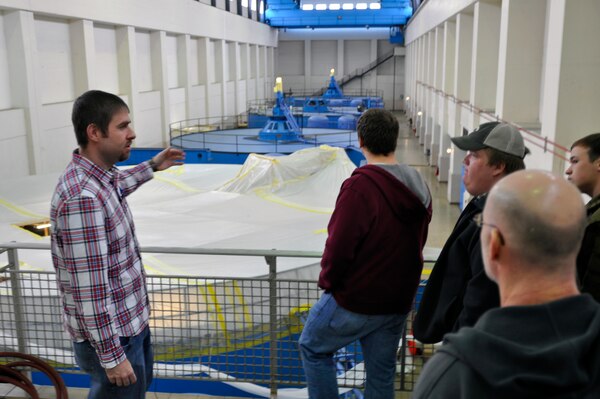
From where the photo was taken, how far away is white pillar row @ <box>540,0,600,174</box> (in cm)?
646

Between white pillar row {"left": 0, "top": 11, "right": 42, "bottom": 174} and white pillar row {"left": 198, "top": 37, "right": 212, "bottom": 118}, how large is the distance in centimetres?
1392

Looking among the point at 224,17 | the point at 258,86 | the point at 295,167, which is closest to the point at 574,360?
the point at 295,167

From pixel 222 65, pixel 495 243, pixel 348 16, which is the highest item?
pixel 348 16

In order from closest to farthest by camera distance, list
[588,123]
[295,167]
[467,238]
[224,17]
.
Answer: [467,238] < [588,123] < [295,167] < [224,17]

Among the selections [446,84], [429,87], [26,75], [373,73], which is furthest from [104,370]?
[373,73]

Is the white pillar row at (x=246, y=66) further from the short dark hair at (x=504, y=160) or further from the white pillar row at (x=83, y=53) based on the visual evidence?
the short dark hair at (x=504, y=160)

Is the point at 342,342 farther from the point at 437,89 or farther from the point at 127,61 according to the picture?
the point at 437,89

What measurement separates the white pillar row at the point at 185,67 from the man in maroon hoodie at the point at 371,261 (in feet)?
74.8

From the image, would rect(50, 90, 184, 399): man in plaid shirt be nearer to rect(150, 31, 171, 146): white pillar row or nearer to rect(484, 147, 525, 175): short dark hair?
rect(484, 147, 525, 175): short dark hair

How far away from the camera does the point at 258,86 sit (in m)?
38.5

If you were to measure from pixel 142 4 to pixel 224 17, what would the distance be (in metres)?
10.9

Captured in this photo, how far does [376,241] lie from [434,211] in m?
13.3

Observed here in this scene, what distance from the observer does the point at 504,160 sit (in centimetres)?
242

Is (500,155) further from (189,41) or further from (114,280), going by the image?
(189,41)
